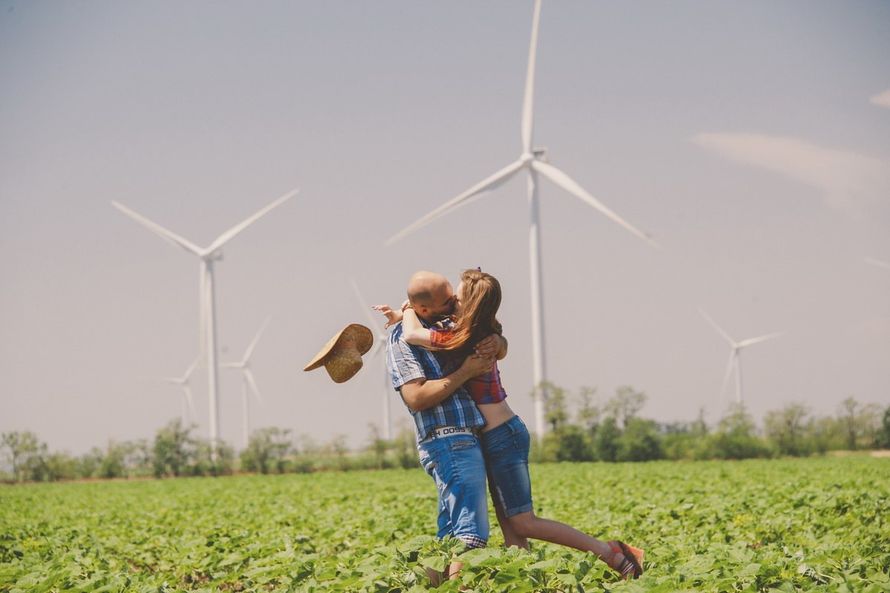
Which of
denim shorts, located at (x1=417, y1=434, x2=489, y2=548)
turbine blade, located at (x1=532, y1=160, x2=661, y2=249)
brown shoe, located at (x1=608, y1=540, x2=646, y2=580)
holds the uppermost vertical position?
turbine blade, located at (x1=532, y1=160, x2=661, y2=249)

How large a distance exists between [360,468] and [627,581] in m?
46.3

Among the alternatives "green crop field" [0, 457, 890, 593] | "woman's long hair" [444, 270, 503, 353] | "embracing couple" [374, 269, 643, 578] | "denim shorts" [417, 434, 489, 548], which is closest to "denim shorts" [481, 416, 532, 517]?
"embracing couple" [374, 269, 643, 578]

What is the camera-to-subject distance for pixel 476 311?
6.37 m

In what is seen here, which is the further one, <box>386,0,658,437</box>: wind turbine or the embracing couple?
<box>386,0,658,437</box>: wind turbine

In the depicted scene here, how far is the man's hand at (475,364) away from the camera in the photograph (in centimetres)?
638

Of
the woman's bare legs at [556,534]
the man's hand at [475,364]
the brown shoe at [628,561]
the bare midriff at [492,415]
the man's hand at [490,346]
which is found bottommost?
the brown shoe at [628,561]

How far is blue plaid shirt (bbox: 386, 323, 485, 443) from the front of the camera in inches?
253

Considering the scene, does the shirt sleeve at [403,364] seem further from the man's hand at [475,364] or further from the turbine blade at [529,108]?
the turbine blade at [529,108]

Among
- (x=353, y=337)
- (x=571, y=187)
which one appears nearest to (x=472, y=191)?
(x=571, y=187)

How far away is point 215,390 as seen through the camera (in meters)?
47.2

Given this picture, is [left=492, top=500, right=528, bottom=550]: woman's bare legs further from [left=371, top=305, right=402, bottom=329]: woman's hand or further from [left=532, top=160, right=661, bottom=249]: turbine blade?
[left=532, top=160, right=661, bottom=249]: turbine blade

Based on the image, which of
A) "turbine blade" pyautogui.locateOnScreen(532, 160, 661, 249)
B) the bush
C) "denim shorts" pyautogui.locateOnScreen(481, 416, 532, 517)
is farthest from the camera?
the bush

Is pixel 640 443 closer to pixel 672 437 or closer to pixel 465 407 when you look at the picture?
pixel 672 437

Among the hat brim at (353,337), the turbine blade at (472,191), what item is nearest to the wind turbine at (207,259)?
the turbine blade at (472,191)
